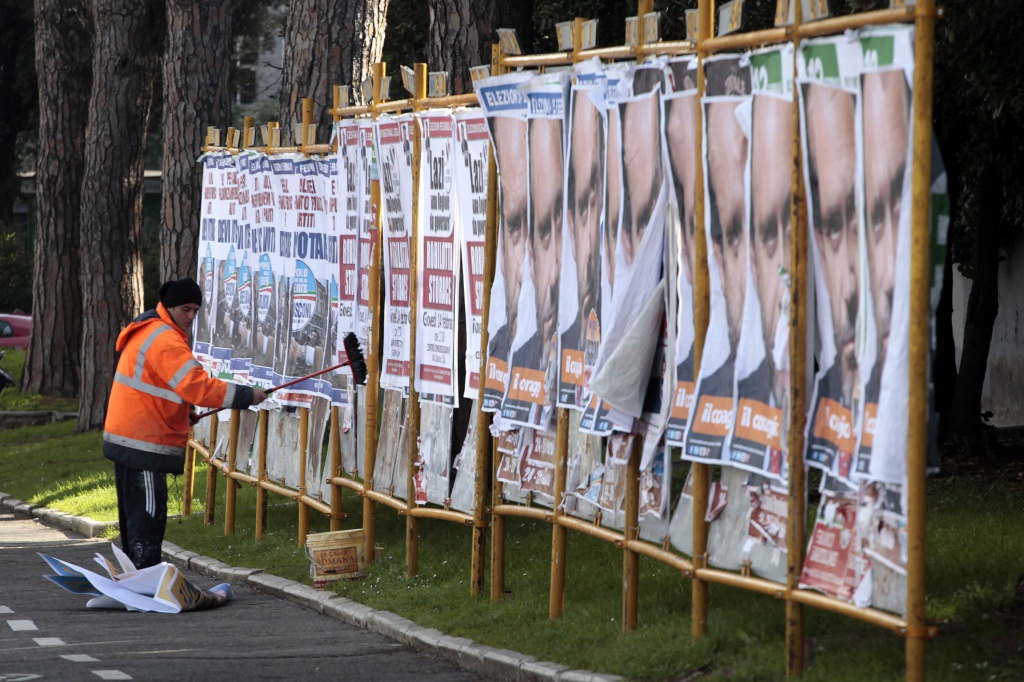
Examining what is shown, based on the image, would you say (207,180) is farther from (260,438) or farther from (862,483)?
(862,483)

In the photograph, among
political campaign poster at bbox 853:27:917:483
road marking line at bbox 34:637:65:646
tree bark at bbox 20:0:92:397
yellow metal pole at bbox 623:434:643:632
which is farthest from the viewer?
tree bark at bbox 20:0:92:397

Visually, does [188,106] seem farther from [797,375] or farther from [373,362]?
[797,375]

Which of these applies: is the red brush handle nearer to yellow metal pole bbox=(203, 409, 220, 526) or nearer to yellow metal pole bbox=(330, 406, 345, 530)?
yellow metal pole bbox=(330, 406, 345, 530)

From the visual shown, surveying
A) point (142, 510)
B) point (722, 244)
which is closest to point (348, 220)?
point (142, 510)

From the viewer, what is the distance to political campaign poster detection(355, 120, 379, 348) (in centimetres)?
1038

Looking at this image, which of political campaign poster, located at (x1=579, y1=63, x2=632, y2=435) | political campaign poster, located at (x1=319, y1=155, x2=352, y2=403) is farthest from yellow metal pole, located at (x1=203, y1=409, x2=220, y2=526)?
political campaign poster, located at (x1=579, y1=63, x2=632, y2=435)

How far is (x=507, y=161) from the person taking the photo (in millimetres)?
8805

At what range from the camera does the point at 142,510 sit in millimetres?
10172

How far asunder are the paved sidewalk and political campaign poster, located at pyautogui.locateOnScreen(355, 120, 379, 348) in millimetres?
1643

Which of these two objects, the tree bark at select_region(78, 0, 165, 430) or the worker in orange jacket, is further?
the tree bark at select_region(78, 0, 165, 430)

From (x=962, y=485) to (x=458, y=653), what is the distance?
21.6 feet

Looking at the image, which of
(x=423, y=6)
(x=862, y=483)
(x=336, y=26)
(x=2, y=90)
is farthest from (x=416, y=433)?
(x=2, y=90)

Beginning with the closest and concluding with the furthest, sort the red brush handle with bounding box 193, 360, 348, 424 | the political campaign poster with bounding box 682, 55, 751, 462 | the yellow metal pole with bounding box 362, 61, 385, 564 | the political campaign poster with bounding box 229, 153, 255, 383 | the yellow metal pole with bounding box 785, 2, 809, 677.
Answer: the yellow metal pole with bounding box 785, 2, 809, 677 → the political campaign poster with bounding box 682, 55, 751, 462 → the yellow metal pole with bounding box 362, 61, 385, 564 → the red brush handle with bounding box 193, 360, 348, 424 → the political campaign poster with bounding box 229, 153, 255, 383

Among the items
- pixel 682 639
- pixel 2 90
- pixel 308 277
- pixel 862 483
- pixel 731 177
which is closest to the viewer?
pixel 862 483
